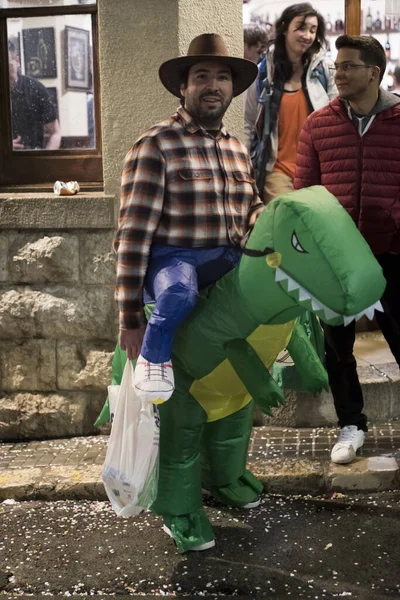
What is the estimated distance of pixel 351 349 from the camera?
5.18 metres

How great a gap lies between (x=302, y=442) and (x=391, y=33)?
10.5ft

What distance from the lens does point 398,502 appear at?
478 centimetres

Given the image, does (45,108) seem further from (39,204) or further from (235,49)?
(235,49)

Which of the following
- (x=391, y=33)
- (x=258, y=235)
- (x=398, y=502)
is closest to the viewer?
(x=258, y=235)

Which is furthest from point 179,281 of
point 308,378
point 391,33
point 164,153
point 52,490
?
point 391,33

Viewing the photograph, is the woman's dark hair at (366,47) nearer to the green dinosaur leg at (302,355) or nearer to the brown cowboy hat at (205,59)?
the brown cowboy hat at (205,59)

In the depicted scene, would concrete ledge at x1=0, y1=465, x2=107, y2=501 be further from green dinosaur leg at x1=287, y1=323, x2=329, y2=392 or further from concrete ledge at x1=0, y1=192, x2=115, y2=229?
concrete ledge at x1=0, y1=192, x2=115, y2=229

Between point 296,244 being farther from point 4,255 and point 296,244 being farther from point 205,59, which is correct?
point 4,255

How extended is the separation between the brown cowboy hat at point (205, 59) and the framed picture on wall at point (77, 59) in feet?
5.61

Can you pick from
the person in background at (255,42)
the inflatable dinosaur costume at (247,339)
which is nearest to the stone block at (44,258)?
the inflatable dinosaur costume at (247,339)

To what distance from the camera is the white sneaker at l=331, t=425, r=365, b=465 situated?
5125 millimetres

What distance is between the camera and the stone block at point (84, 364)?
5.73m

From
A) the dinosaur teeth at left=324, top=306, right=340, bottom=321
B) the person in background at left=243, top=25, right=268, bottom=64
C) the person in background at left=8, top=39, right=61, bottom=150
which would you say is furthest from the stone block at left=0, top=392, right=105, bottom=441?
the person in background at left=243, top=25, right=268, bottom=64

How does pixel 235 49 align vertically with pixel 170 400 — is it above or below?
above
